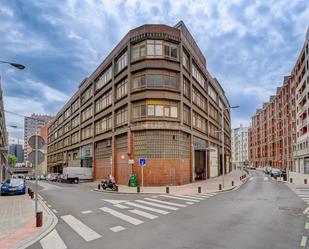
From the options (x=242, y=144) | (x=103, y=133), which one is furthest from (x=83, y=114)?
(x=242, y=144)

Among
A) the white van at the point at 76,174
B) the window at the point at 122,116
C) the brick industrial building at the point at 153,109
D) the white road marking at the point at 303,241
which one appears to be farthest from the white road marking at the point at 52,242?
the white van at the point at 76,174

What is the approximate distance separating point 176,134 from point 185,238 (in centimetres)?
2694

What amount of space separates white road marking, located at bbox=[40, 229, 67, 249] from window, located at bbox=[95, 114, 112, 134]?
3483cm

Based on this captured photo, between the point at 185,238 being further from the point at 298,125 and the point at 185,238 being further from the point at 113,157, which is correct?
the point at 298,125

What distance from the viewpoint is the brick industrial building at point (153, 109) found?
117 feet

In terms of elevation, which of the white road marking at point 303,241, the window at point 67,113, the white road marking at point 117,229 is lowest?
the white road marking at point 117,229

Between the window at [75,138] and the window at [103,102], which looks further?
the window at [75,138]

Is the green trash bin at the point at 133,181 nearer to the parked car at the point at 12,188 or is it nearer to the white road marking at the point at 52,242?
the parked car at the point at 12,188

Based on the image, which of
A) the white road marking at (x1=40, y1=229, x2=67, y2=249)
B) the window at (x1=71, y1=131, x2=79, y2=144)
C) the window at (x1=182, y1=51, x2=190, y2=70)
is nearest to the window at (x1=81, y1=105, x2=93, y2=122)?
the window at (x1=71, y1=131, x2=79, y2=144)

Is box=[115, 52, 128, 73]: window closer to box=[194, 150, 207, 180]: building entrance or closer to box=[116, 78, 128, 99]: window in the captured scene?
box=[116, 78, 128, 99]: window

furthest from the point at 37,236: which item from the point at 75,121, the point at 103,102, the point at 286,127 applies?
the point at 286,127

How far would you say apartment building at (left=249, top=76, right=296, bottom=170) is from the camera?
280 feet

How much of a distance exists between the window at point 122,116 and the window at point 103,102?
4130 mm

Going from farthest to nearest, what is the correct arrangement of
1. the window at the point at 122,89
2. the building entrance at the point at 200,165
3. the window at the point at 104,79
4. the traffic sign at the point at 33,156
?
the building entrance at the point at 200,165, the window at the point at 104,79, the window at the point at 122,89, the traffic sign at the point at 33,156
